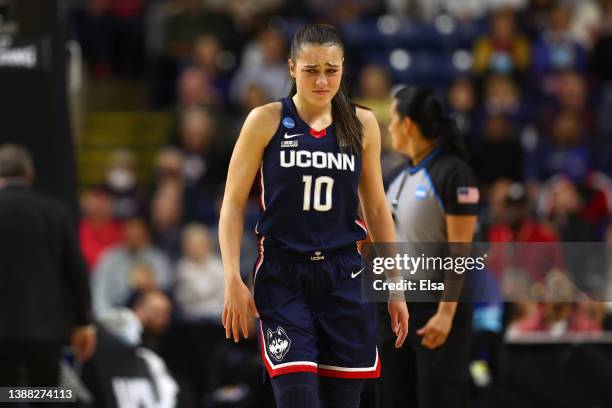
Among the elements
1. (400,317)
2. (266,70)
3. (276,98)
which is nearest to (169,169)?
(276,98)

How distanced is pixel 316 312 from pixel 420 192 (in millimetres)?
1486

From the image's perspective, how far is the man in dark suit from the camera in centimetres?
822

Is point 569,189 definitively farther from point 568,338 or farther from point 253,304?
point 253,304

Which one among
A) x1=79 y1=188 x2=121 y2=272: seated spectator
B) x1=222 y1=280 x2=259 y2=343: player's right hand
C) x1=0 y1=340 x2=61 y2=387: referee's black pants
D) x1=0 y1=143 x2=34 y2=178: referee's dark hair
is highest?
x1=0 y1=143 x2=34 y2=178: referee's dark hair

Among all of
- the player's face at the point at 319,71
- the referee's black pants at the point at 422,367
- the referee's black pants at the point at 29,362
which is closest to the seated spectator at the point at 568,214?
the referee's black pants at the point at 422,367

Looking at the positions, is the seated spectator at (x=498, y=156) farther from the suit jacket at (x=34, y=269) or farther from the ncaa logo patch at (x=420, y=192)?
the ncaa logo patch at (x=420, y=192)

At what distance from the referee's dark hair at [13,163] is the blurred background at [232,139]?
78 centimetres

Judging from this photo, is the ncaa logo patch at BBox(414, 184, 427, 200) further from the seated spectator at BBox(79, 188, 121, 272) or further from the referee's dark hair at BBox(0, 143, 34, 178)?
the seated spectator at BBox(79, 188, 121, 272)

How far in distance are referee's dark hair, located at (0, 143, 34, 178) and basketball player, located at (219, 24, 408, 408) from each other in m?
3.28

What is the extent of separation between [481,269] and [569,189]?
608 cm

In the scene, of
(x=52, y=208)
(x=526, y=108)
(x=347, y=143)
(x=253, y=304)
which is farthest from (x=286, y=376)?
(x=526, y=108)

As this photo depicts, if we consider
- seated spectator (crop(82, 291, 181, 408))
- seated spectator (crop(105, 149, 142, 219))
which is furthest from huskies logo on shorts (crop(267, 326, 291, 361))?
seated spectator (crop(105, 149, 142, 219))

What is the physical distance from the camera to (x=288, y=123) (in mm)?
5512

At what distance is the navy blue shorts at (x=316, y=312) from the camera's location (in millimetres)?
5398
